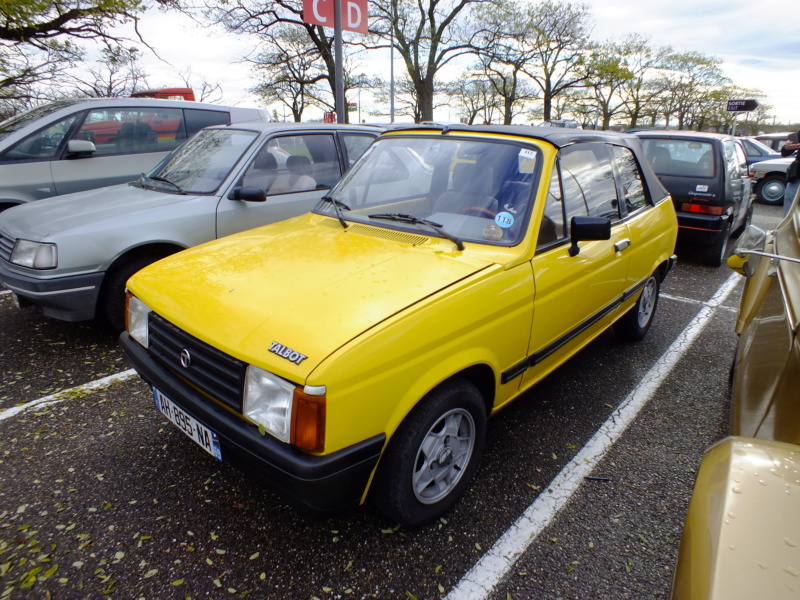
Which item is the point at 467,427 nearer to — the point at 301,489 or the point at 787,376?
the point at 301,489

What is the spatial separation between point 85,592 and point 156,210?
2851 millimetres

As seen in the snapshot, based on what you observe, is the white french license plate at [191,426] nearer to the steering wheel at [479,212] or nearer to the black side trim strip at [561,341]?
the black side trim strip at [561,341]

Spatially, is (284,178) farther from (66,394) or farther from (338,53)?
(338,53)

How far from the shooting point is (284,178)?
467 cm

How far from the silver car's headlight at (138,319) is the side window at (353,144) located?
3.12 m

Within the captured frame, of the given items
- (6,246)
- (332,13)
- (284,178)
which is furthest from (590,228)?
(332,13)

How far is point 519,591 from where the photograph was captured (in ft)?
6.40

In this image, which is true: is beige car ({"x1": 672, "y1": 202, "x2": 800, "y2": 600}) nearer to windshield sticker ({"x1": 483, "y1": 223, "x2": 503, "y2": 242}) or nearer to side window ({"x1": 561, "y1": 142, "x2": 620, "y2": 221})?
windshield sticker ({"x1": 483, "y1": 223, "x2": 503, "y2": 242})

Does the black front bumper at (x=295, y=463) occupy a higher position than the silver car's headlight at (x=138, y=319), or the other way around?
the silver car's headlight at (x=138, y=319)

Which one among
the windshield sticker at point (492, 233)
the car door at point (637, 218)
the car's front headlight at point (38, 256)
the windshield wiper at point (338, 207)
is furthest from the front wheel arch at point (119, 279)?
the car door at point (637, 218)

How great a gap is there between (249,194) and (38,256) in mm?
1569

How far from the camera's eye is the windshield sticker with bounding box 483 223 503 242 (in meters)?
2.46

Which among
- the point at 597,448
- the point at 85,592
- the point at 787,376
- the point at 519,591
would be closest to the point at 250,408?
the point at 85,592

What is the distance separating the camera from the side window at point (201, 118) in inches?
251
